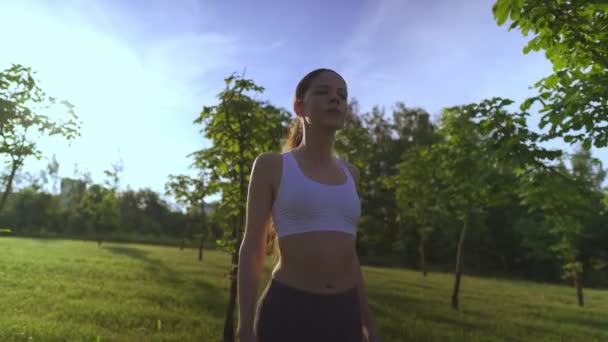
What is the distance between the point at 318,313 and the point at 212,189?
6.58 meters

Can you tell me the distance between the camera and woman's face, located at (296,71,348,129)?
6.49ft

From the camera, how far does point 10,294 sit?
34.9 ft

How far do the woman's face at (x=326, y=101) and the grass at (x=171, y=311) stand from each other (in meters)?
6.48

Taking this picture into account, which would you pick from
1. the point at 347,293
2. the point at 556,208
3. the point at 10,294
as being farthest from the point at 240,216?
the point at 10,294

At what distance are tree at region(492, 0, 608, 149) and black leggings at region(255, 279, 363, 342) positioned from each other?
181 inches

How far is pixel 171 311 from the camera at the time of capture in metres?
9.92

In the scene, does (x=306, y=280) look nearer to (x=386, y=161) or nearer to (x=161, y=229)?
(x=386, y=161)

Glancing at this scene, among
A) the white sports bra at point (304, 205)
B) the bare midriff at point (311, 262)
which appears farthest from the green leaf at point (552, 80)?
the bare midriff at point (311, 262)

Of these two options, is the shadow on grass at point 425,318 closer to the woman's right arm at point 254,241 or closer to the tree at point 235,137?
the tree at point 235,137

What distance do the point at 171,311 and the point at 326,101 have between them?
379 inches

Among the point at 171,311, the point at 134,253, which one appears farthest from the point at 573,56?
the point at 134,253

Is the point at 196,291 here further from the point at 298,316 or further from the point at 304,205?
the point at 304,205

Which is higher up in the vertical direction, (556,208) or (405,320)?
(556,208)

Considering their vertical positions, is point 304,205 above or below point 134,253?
above
